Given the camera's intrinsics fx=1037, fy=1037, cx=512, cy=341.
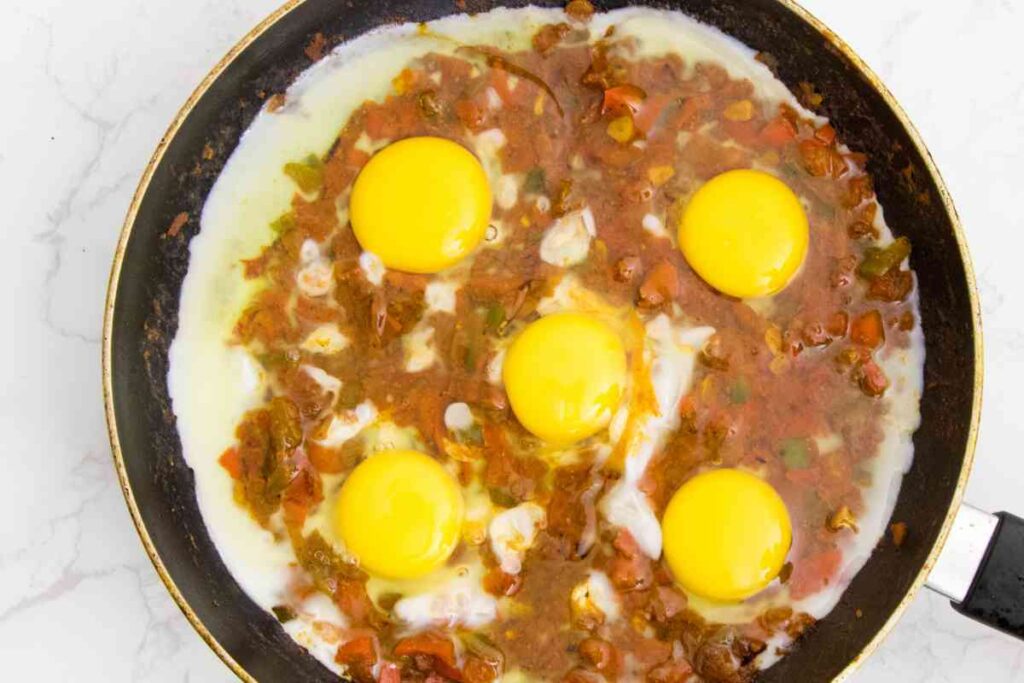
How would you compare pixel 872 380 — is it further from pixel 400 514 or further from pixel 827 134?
pixel 400 514

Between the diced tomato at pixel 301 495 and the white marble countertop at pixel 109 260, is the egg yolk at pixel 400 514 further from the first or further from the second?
the white marble countertop at pixel 109 260

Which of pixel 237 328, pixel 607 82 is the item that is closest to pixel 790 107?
pixel 607 82

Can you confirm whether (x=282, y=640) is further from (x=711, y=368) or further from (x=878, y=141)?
(x=878, y=141)

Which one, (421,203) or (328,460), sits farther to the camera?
(328,460)

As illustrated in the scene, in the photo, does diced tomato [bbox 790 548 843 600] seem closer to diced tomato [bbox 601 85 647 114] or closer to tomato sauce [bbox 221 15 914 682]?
tomato sauce [bbox 221 15 914 682]

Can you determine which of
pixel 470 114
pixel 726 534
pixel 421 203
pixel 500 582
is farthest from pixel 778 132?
pixel 500 582
